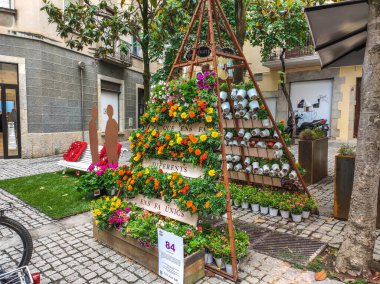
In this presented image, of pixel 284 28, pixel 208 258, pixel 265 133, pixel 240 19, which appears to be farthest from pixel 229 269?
pixel 284 28

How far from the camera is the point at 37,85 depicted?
1095 centimetres

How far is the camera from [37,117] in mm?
11000

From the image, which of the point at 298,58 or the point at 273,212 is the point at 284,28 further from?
the point at 273,212

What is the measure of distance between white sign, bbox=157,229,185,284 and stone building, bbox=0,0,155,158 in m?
9.59

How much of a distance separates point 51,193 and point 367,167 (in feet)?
18.8

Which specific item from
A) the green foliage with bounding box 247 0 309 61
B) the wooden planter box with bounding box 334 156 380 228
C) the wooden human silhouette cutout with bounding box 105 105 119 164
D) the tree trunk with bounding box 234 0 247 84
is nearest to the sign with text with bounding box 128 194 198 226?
the wooden human silhouette cutout with bounding box 105 105 119 164

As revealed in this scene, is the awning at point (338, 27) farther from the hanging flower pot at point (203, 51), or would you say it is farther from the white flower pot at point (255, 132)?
the white flower pot at point (255, 132)

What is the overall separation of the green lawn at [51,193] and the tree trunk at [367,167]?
4161 millimetres

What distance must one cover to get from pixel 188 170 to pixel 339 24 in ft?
9.07

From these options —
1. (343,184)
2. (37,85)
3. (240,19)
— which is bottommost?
(343,184)

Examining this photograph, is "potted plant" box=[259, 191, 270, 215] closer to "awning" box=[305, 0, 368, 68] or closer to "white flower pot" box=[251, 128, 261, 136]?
"white flower pot" box=[251, 128, 261, 136]

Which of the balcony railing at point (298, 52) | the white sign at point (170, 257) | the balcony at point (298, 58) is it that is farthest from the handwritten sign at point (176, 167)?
the balcony railing at point (298, 52)

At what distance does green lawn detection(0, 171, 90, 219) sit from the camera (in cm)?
521

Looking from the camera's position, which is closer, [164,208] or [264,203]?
[164,208]
